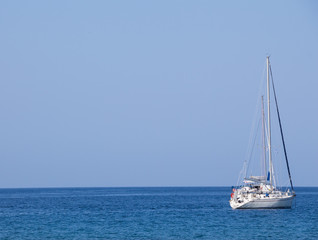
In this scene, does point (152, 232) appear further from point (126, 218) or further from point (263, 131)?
point (263, 131)

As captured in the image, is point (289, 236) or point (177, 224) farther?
point (177, 224)

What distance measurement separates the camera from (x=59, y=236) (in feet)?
155

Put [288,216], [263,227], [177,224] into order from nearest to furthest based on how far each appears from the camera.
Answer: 1. [263,227]
2. [177,224]
3. [288,216]

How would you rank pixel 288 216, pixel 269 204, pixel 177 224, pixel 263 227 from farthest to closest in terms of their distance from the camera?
pixel 269 204 → pixel 288 216 → pixel 177 224 → pixel 263 227

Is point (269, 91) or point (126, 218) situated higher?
point (269, 91)

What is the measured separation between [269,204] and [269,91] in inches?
583

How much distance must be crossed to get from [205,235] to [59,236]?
11508 mm

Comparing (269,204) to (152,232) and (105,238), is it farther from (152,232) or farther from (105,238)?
(105,238)

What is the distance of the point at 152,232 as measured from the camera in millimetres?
49719

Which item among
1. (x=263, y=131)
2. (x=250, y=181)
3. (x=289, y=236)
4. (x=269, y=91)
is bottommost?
(x=289, y=236)

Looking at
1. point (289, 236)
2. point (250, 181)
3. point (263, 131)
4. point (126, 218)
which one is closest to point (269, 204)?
point (250, 181)

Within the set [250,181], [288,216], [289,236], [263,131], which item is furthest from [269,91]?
[289,236]

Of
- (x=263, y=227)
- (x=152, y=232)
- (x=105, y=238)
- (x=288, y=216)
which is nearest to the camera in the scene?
(x=105, y=238)

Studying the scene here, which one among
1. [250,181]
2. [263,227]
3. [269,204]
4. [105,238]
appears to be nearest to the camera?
Answer: [105,238]
